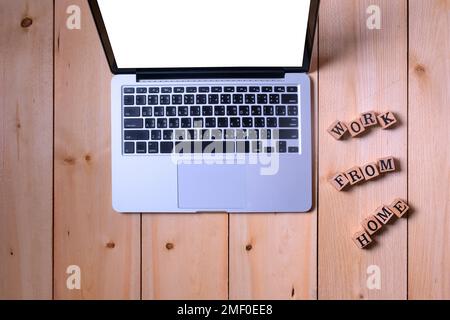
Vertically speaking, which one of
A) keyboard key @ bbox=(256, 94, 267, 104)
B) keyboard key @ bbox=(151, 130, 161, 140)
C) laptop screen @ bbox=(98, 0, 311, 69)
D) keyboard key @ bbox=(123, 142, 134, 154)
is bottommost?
keyboard key @ bbox=(123, 142, 134, 154)

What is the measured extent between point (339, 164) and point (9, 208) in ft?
1.84

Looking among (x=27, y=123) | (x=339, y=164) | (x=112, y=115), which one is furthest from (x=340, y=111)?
(x=27, y=123)

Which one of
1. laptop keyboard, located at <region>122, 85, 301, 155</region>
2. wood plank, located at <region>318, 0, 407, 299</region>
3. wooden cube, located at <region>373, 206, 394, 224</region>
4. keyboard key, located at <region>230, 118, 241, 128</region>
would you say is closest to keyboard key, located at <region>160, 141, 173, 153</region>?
laptop keyboard, located at <region>122, 85, 301, 155</region>

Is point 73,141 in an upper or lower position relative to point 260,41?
lower

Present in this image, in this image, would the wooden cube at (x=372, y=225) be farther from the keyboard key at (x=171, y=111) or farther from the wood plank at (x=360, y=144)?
the keyboard key at (x=171, y=111)

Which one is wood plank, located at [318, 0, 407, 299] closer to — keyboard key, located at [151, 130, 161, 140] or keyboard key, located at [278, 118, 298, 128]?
keyboard key, located at [278, 118, 298, 128]

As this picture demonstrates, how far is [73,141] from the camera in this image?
699 millimetres

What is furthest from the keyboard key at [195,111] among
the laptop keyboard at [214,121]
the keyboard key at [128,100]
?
the keyboard key at [128,100]

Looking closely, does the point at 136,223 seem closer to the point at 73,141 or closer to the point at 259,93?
the point at 73,141

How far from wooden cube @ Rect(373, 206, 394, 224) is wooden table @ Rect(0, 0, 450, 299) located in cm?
1

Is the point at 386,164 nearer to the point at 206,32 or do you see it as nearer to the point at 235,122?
the point at 235,122

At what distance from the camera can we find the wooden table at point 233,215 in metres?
0.68

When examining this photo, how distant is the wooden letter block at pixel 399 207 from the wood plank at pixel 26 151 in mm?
572

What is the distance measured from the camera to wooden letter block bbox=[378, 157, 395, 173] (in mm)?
671
